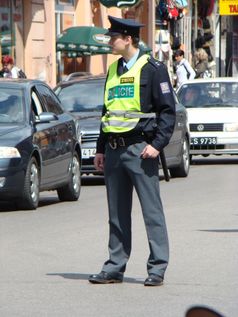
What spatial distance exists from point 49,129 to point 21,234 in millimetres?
3314

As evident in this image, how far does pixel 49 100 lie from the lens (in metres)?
16.4

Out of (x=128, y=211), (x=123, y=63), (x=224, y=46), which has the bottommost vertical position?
(x=224, y=46)

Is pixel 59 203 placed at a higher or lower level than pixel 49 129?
lower

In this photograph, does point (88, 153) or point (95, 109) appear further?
point (95, 109)

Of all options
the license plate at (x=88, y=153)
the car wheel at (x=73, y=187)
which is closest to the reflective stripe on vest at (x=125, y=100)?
the car wheel at (x=73, y=187)

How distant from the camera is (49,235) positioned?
12.5 meters

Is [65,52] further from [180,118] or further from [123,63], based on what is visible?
[123,63]

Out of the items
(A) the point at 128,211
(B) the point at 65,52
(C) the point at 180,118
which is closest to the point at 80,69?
(B) the point at 65,52

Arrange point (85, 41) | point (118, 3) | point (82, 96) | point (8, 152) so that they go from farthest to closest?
point (118, 3) → point (85, 41) → point (82, 96) → point (8, 152)

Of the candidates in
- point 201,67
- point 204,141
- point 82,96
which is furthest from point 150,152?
point 201,67

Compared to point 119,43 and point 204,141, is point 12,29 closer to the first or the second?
point 204,141

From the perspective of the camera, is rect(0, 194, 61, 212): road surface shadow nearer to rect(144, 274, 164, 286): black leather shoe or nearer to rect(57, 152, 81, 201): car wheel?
rect(57, 152, 81, 201): car wheel

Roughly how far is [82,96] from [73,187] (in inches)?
167

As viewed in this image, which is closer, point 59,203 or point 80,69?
point 59,203
